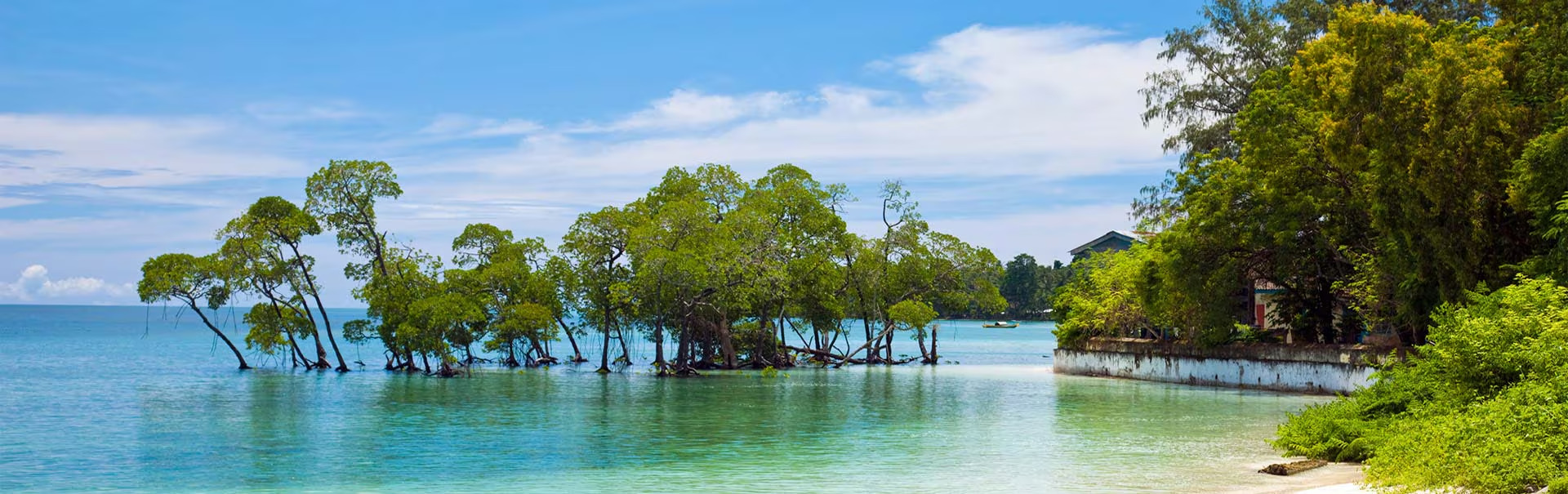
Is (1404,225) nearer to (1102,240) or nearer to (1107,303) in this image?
(1107,303)

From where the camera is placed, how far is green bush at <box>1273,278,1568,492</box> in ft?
37.3

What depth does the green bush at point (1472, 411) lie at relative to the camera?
1138cm


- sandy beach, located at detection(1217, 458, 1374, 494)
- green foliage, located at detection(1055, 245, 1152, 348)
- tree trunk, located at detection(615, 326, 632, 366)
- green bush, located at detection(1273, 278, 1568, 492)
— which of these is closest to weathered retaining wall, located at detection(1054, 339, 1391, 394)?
green foliage, located at detection(1055, 245, 1152, 348)

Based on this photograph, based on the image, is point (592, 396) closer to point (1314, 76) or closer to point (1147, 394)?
point (1147, 394)

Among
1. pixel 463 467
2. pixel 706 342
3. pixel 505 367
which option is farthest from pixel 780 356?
pixel 463 467

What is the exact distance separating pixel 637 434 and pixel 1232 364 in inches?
842

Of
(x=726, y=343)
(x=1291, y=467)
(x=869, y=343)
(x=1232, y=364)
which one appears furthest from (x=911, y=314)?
(x=1291, y=467)

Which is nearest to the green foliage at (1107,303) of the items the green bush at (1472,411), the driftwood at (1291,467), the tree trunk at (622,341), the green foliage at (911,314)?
the green foliage at (911,314)

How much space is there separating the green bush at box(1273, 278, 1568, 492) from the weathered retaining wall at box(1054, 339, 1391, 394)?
13082 mm

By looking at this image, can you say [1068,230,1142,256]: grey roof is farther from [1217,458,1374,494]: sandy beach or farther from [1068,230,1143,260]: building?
[1217,458,1374,494]: sandy beach

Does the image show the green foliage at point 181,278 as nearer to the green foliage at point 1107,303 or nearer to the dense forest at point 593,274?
the dense forest at point 593,274

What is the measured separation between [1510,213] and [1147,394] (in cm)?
1481

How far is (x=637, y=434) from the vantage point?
25.9m

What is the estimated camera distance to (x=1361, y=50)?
890 inches
